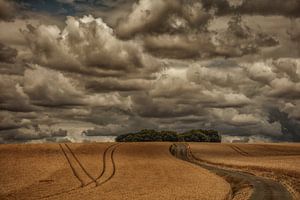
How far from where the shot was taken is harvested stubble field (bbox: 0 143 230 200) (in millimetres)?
47909

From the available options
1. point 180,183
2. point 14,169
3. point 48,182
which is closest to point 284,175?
point 180,183

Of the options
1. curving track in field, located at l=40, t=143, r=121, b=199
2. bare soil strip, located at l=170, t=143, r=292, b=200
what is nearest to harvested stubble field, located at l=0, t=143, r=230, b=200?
curving track in field, located at l=40, t=143, r=121, b=199

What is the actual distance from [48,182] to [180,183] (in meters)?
17.5

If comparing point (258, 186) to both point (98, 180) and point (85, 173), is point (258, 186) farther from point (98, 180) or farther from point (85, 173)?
A: point (85, 173)

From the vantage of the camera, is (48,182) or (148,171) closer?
(48,182)

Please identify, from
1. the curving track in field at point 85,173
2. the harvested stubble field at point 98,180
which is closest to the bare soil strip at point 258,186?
the harvested stubble field at point 98,180

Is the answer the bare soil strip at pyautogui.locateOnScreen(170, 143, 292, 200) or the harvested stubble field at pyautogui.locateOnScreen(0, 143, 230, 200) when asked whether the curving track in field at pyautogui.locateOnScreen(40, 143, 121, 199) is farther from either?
the bare soil strip at pyautogui.locateOnScreen(170, 143, 292, 200)

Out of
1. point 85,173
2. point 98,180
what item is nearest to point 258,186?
point 98,180

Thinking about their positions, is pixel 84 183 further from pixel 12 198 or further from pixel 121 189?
pixel 12 198

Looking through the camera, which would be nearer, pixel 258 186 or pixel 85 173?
pixel 258 186

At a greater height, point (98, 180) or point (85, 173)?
point (85, 173)

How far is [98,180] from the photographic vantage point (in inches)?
2331

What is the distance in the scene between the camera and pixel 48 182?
5766 centimetres

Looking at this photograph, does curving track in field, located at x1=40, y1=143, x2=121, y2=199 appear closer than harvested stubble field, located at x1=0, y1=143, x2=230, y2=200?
No
